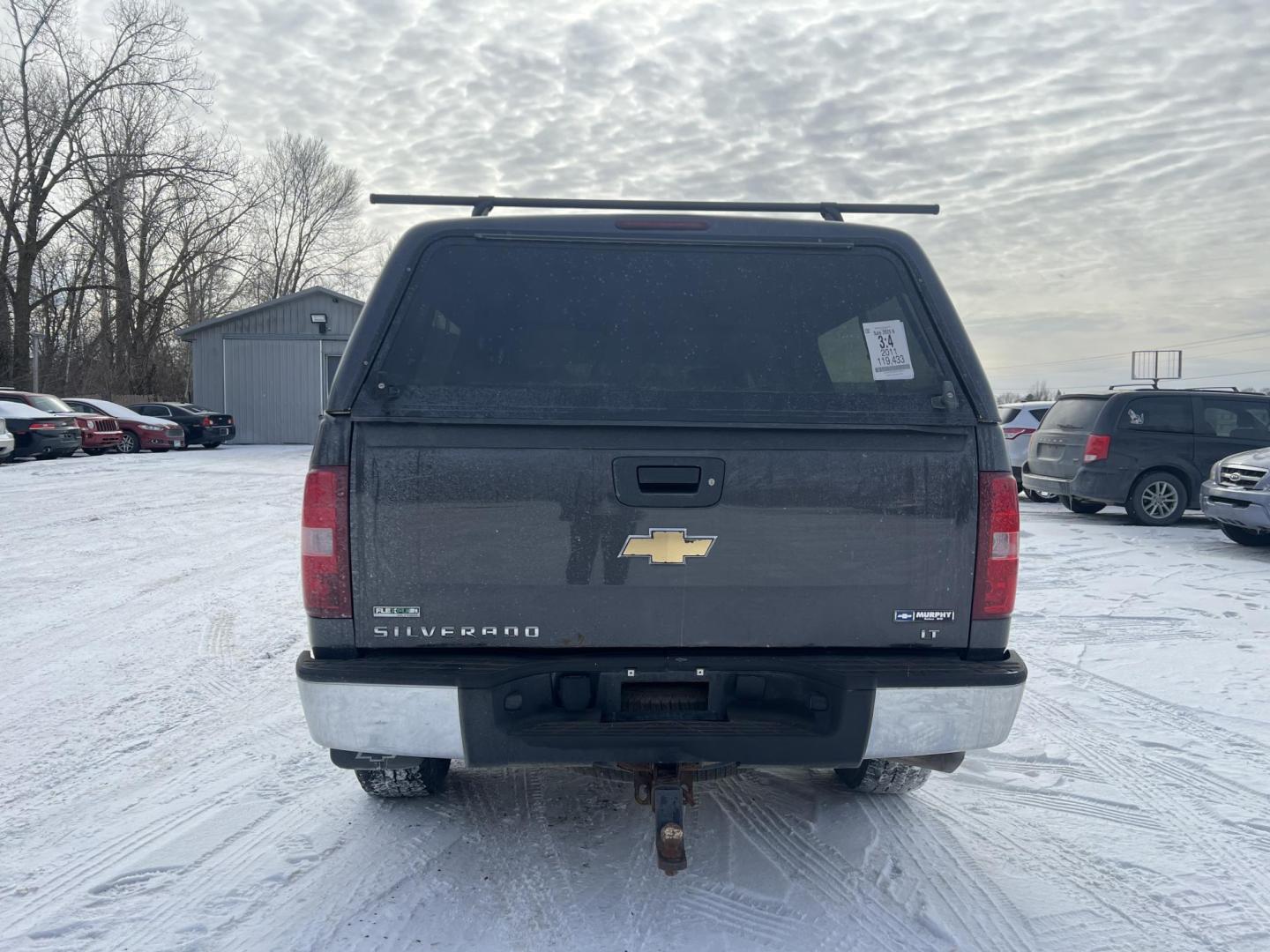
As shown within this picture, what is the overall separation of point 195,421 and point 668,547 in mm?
28958

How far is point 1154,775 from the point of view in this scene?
418 centimetres

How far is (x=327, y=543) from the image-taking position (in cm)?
276

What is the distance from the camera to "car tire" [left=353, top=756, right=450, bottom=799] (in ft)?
11.8

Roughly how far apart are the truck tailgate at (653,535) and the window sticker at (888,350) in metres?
0.23

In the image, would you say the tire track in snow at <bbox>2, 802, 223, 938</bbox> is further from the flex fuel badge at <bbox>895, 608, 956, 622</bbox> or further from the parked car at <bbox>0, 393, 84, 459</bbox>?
the parked car at <bbox>0, 393, 84, 459</bbox>

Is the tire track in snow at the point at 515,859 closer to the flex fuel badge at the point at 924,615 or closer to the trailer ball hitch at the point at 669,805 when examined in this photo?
the trailer ball hitch at the point at 669,805

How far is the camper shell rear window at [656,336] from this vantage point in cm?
286

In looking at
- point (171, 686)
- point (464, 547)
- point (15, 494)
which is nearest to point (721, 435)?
point (464, 547)

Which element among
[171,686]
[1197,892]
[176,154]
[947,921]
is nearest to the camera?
[947,921]

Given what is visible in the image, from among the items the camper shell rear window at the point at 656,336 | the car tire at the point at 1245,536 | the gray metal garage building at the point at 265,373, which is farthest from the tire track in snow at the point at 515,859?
the gray metal garage building at the point at 265,373

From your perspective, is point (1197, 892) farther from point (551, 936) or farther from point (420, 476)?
point (420, 476)

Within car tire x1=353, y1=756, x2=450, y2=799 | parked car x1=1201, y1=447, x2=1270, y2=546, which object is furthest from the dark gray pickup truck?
parked car x1=1201, y1=447, x2=1270, y2=546

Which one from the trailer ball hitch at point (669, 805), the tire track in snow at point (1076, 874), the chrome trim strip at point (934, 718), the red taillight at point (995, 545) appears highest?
the red taillight at point (995, 545)

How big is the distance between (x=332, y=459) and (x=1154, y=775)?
3.70 m
